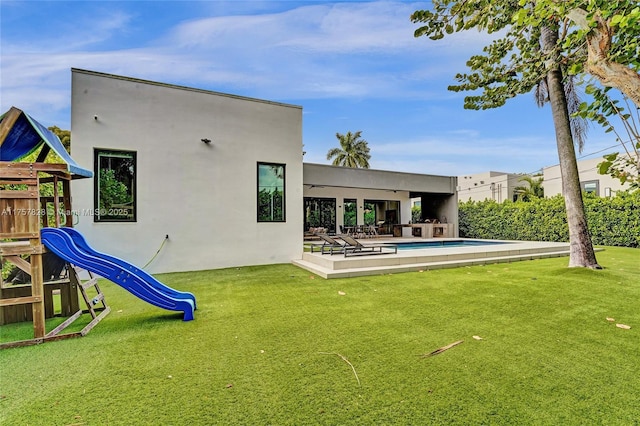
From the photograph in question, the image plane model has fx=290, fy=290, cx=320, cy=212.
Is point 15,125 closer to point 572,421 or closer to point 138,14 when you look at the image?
point 138,14

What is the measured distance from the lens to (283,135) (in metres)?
9.37

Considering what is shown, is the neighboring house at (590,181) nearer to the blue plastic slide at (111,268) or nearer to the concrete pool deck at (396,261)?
the concrete pool deck at (396,261)

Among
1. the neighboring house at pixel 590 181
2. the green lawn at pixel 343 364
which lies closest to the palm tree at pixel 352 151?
the neighboring house at pixel 590 181

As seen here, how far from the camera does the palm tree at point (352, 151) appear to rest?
3731 centimetres

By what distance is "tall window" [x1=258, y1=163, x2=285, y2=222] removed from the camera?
9070 millimetres

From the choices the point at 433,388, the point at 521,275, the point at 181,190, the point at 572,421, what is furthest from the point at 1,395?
the point at 521,275

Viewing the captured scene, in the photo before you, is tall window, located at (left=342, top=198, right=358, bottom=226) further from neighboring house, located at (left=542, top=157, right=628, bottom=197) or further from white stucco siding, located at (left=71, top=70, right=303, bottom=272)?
neighboring house, located at (left=542, top=157, right=628, bottom=197)

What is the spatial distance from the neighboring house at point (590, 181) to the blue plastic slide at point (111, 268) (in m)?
23.2

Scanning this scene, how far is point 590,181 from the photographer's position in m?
21.7

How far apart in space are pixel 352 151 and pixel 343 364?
3612 cm

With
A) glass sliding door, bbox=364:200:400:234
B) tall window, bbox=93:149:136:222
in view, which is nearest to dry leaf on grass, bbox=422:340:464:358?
tall window, bbox=93:149:136:222

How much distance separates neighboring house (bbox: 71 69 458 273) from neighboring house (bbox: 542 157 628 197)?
65.2 feet

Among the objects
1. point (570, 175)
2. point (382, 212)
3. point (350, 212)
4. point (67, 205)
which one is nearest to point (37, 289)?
point (67, 205)

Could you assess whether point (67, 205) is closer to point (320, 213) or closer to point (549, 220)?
point (320, 213)
